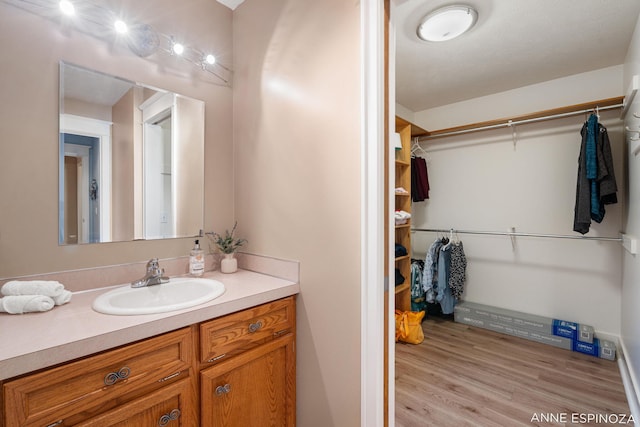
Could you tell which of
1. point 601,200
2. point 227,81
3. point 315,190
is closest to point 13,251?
point 315,190

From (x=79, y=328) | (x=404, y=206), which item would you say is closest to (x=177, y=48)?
(x=79, y=328)

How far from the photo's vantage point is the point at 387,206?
1197 millimetres

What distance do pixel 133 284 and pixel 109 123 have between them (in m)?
0.79

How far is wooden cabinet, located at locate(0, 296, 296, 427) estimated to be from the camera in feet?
2.48

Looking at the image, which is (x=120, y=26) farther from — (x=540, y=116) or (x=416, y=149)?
(x=540, y=116)

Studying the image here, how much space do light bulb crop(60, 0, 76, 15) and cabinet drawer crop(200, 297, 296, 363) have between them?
4.76 ft

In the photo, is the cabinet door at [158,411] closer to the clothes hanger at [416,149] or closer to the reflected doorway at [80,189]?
the reflected doorway at [80,189]

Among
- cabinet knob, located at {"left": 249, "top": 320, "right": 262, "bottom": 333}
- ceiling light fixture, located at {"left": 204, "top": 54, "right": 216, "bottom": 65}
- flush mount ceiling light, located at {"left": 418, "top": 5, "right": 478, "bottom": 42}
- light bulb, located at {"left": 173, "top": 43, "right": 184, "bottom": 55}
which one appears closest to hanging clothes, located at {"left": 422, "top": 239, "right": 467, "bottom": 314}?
flush mount ceiling light, located at {"left": 418, "top": 5, "right": 478, "bottom": 42}

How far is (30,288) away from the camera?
1.03 meters

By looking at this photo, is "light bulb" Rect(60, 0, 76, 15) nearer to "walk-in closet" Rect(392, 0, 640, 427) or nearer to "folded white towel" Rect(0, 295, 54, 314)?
"folded white towel" Rect(0, 295, 54, 314)

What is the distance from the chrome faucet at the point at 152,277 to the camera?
4.34 feet

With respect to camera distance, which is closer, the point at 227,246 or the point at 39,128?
the point at 39,128

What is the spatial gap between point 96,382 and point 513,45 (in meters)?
3.10

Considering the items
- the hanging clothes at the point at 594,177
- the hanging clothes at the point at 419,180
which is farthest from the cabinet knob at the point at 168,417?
the hanging clothes at the point at 594,177
